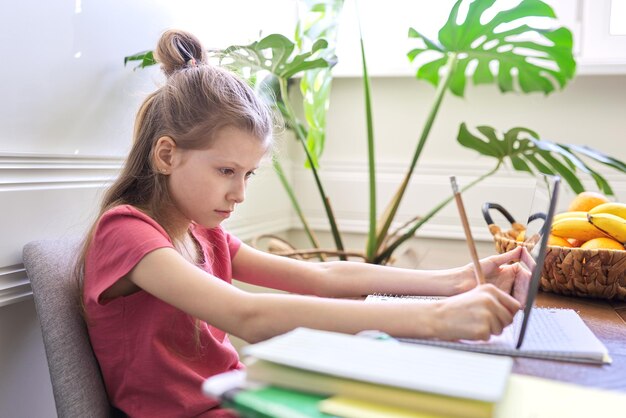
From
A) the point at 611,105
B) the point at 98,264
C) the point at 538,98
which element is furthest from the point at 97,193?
the point at 611,105

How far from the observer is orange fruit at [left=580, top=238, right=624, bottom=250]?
115 centimetres

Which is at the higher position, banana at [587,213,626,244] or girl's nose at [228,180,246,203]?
girl's nose at [228,180,246,203]

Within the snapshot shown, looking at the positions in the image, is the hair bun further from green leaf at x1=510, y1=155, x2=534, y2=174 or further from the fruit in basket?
green leaf at x1=510, y1=155, x2=534, y2=174

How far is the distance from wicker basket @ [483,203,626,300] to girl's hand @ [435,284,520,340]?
0.40m

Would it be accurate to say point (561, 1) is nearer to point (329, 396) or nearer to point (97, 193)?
point (97, 193)

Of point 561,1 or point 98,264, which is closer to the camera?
point 98,264

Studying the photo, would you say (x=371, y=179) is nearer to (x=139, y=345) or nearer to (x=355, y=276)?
(x=355, y=276)

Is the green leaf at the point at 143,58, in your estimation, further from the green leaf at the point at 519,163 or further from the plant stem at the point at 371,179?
the green leaf at the point at 519,163

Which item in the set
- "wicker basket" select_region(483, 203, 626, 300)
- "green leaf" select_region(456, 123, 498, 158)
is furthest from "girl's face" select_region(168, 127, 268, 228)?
"green leaf" select_region(456, 123, 498, 158)

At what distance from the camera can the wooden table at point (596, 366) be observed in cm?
68

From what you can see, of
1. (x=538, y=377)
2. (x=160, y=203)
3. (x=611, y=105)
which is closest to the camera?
(x=538, y=377)

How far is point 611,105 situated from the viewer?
2.11 metres

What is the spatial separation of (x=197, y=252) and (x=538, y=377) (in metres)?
0.67

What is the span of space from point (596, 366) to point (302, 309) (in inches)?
13.0
